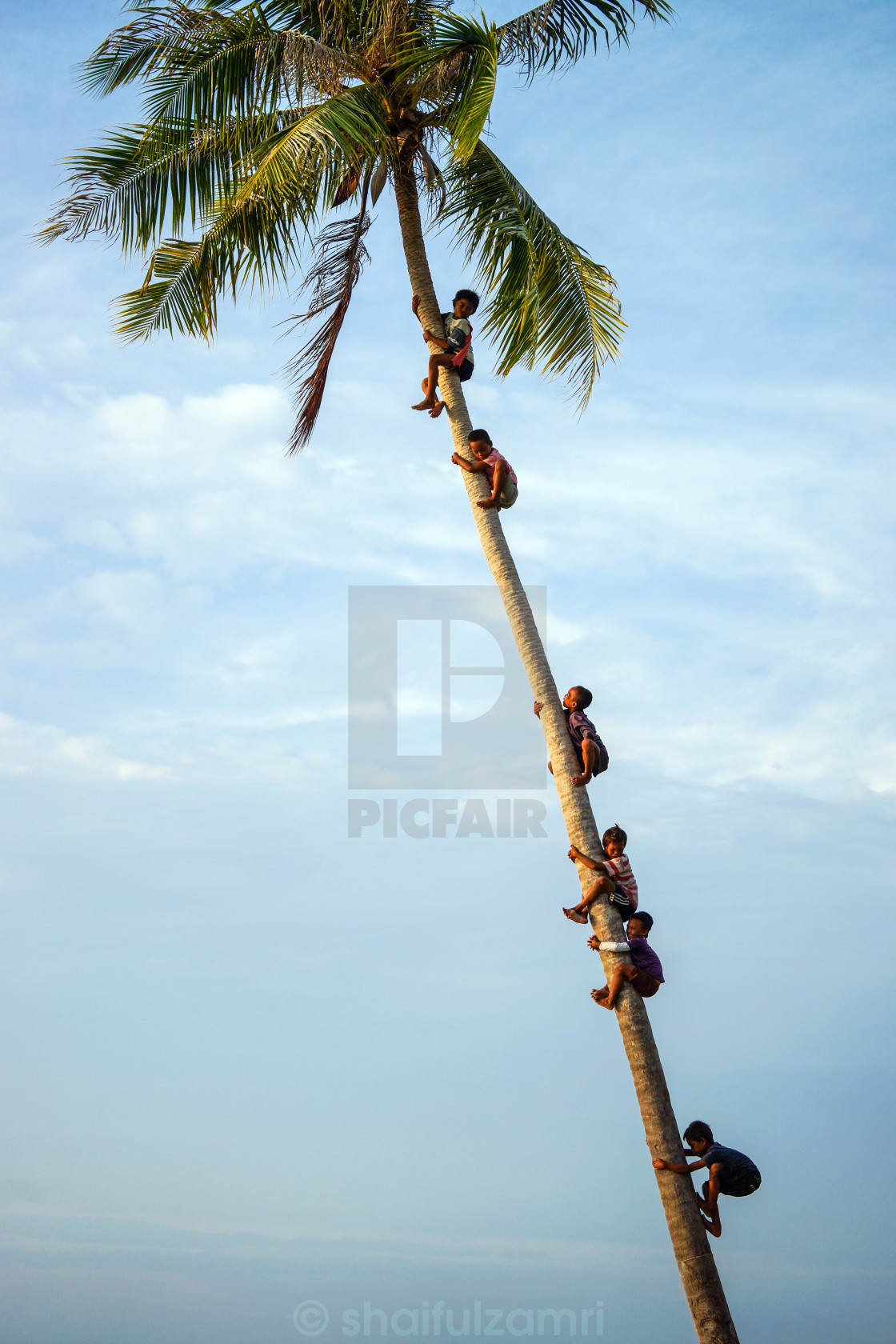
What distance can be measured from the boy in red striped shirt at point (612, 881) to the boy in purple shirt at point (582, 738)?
53 cm

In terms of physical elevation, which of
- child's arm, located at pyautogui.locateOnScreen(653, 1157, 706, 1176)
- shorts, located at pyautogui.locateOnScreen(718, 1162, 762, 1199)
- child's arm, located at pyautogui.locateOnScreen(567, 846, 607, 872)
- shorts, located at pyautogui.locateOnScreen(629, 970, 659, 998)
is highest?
child's arm, located at pyautogui.locateOnScreen(567, 846, 607, 872)

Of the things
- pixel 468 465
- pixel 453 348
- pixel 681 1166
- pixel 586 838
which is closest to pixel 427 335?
pixel 453 348

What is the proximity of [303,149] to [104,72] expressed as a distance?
3.57 metres

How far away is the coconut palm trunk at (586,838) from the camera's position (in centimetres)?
825

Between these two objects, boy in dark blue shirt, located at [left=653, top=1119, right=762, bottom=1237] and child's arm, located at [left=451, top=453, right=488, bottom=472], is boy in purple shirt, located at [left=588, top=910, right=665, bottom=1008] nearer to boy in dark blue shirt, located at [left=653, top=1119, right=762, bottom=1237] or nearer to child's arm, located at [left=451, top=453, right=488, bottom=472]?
boy in dark blue shirt, located at [left=653, top=1119, right=762, bottom=1237]

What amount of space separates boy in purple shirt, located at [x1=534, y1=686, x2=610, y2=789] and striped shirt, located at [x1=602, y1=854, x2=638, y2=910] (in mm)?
714

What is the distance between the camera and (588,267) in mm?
11602

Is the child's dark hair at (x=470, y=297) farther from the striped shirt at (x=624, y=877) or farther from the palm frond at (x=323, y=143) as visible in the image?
the striped shirt at (x=624, y=877)

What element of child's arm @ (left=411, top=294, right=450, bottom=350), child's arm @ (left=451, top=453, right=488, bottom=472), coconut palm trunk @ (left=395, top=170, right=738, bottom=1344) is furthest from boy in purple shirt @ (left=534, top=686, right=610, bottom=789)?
child's arm @ (left=411, top=294, right=450, bottom=350)

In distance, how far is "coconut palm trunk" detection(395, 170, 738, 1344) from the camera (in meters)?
8.25

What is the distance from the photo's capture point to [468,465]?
34.4 ft

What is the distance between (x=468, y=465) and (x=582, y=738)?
2.80 m

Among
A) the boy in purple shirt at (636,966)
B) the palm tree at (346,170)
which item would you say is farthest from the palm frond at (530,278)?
the boy in purple shirt at (636,966)

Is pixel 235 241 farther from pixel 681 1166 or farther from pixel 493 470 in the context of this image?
pixel 681 1166
